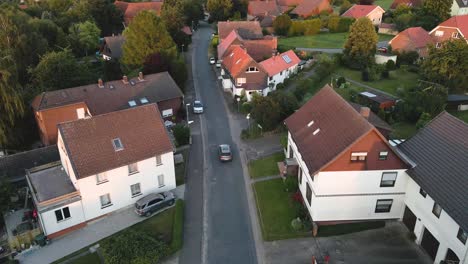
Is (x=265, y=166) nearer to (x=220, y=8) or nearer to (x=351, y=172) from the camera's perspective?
(x=351, y=172)

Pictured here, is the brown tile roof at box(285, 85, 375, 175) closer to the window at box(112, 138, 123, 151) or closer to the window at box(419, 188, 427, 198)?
the window at box(419, 188, 427, 198)

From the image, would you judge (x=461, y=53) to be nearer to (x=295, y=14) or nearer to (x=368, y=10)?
(x=368, y=10)

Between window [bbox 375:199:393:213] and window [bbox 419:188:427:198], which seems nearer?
window [bbox 419:188:427:198]

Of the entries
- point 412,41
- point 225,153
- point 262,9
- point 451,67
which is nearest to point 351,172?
point 225,153

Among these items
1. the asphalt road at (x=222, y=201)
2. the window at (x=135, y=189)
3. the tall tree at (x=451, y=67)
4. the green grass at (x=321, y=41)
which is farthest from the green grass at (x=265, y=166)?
the green grass at (x=321, y=41)

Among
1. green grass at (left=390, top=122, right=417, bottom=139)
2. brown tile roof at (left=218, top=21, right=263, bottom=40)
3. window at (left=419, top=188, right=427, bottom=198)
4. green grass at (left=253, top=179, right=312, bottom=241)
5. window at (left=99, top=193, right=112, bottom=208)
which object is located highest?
brown tile roof at (left=218, top=21, right=263, bottom=40)

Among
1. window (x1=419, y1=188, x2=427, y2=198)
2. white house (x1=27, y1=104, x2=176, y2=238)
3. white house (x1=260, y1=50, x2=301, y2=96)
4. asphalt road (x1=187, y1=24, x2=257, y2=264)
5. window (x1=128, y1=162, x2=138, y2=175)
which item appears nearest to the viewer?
window (x1=419, y1=188, x2=427, y2=198)

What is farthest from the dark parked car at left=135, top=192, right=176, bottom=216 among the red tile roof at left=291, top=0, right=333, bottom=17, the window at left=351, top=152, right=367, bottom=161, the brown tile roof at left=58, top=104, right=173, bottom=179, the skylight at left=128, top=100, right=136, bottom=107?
the red tile roof at left=291, top=0, right=333, bottom=17

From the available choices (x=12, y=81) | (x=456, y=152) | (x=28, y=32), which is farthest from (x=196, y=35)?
(x=456, y=152)

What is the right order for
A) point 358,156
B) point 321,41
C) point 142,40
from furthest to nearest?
1. point 321,41
2. point 142,40
3. point 358,156
